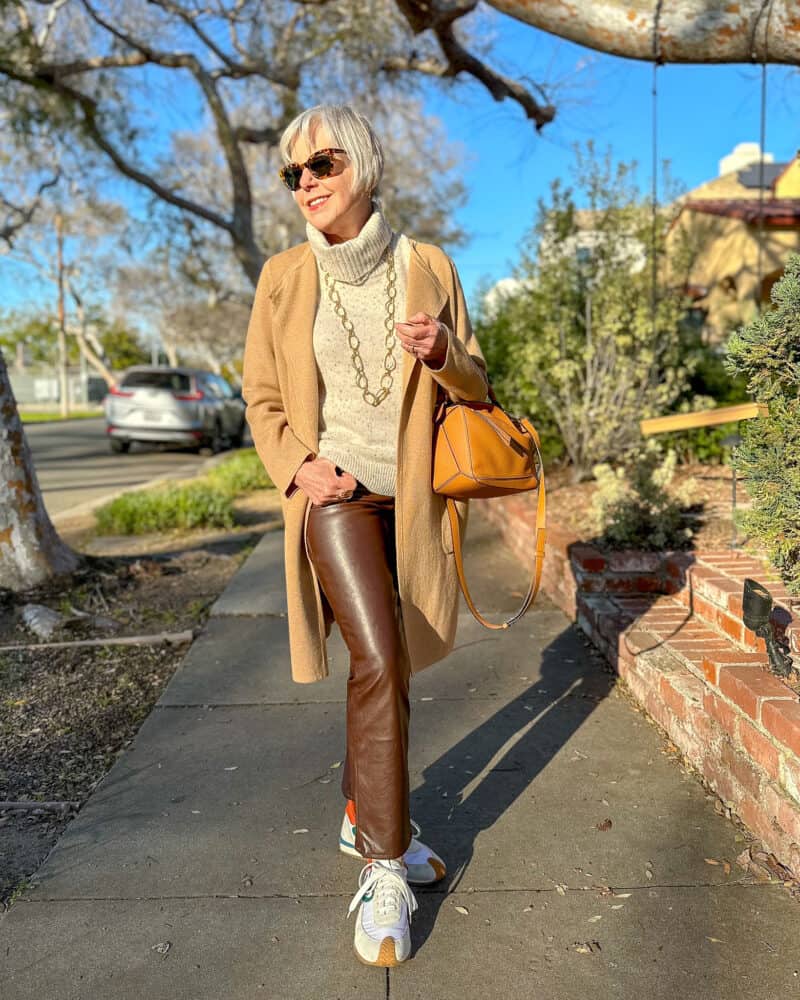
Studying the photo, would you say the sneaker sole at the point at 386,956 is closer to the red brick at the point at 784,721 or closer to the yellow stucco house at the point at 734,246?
the red brick at the point at 784,721

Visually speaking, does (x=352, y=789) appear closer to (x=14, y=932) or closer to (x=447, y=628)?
(x=447, y=628)

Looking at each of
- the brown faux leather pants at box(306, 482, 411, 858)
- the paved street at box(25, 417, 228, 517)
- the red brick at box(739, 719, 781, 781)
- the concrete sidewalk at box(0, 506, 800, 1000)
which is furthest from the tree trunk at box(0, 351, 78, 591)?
the paved street at box(25, 417, 228, 517)

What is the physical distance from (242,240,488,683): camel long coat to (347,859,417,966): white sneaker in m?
0.54

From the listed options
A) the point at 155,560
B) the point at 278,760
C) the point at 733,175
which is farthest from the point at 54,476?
the point at 733,175

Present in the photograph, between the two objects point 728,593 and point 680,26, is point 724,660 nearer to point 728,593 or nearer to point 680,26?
point 728,593

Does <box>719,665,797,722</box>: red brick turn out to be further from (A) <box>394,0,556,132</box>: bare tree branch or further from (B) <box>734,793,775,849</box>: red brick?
(A) <box>394,0,556,132</box>: bare tree branch

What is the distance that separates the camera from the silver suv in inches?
697

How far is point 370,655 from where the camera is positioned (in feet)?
7.70

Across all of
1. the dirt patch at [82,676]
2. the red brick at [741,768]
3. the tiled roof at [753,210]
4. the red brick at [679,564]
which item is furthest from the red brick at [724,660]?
the tiled roof at [753,210]

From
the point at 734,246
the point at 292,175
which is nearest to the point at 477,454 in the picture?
the point at 292,175

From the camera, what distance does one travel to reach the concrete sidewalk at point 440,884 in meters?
2.18

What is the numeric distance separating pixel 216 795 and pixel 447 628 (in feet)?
3.77

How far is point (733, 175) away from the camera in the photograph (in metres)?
27.1

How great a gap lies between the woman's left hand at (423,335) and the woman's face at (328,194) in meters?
0.37
